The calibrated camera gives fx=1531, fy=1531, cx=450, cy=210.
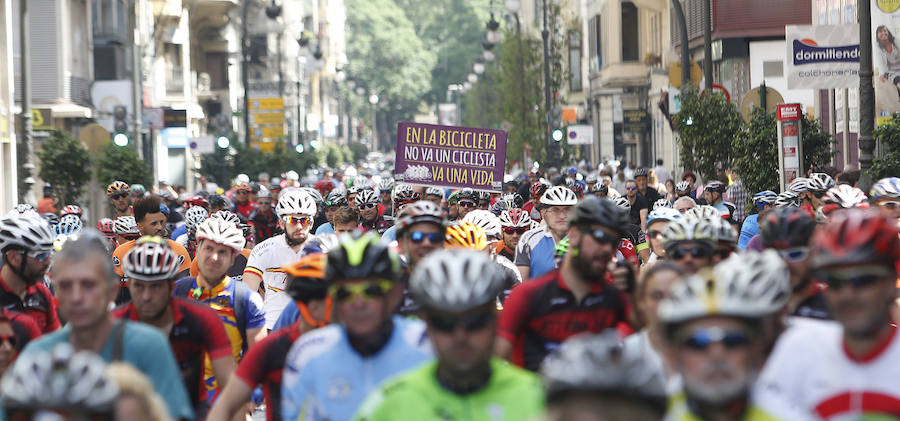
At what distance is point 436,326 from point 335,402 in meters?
0.87

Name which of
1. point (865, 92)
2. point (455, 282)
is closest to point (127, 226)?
point (865, 92)

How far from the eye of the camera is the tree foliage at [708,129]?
77.7ft

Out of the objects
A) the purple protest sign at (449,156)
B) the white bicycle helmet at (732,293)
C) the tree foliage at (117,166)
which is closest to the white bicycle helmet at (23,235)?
the white bicycle helmet at (732,293)

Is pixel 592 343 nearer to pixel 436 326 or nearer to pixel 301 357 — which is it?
pixel 436 326

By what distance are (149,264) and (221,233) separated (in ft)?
7.29

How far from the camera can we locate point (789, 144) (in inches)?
731

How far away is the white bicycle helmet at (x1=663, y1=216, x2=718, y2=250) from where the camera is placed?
293 inches

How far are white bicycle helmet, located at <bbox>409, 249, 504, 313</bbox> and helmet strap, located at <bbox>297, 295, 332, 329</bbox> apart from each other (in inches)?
84.1

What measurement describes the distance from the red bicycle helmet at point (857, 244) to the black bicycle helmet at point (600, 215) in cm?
181

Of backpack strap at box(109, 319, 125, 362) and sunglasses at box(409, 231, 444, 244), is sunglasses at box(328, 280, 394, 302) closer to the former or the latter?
backpack strap at box(109, 319, 125, 362)

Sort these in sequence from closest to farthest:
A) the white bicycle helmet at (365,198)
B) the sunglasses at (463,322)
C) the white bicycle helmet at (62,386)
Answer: the white bicycle helmet at (62,386) → the sunglasses at (463,322) → the white bicycle helmet at (365,198)

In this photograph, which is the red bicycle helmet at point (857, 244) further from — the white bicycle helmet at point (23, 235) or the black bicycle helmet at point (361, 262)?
the white bicycle helmet at point (23, 235)

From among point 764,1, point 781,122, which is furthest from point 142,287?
point 764,1

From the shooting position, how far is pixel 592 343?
11.6 feet
